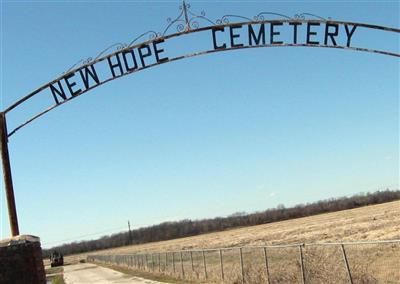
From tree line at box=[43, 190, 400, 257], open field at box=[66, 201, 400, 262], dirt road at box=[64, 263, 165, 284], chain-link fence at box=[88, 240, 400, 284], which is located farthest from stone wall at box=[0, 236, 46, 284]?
tree line at box=[43, 190, 400, 257]

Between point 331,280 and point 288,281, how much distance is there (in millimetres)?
2116

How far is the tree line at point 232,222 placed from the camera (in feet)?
416

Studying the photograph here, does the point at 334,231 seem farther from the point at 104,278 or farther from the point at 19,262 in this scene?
the point at 19,262

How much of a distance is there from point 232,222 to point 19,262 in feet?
475

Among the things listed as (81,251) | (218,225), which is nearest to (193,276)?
(218,225)

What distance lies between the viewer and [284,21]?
1166cm

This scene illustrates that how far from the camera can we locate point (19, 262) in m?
9.03

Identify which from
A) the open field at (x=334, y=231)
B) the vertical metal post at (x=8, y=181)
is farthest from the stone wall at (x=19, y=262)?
the open field at (x=334, y=231)

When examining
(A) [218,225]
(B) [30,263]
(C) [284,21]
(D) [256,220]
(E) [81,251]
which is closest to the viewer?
(B) [30,263]

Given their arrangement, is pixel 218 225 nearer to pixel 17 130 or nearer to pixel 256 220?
pixel 256 220

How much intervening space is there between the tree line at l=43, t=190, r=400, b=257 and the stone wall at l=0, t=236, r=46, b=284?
368 ft

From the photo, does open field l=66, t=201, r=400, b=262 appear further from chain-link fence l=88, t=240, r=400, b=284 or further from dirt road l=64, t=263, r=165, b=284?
dirt road l=64, t=263, r=165, b=284

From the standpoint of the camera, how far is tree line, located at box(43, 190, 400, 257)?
4988 inches

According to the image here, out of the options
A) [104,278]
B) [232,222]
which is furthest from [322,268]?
[232,222]
